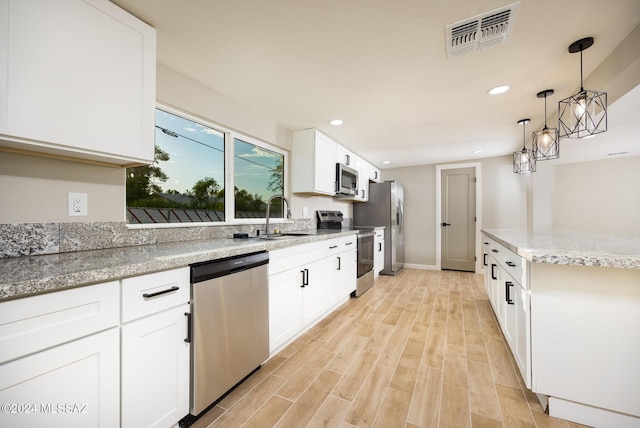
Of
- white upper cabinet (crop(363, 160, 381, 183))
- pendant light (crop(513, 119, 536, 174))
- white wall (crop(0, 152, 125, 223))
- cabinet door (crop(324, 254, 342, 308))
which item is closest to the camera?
white wall (crop(0, 152, 125, 223))

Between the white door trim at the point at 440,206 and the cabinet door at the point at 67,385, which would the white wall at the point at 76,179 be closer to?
the cabinet door at the point at 67,385

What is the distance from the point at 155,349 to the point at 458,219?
5362 mm

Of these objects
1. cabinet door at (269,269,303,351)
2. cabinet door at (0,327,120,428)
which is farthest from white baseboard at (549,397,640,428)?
cabinet door at (0,327,120,428)

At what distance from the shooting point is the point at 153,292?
1.13 m

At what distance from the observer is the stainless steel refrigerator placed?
187 inches

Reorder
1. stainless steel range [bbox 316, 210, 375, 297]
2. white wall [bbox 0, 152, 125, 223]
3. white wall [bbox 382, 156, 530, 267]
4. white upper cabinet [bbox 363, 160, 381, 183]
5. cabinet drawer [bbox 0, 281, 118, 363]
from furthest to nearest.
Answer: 1. white upper cabinet [bbox 363, 160, 381, 183]
2. white wall [bbox 382, 156, 530, 267]
3. stainless steel range [bbox 316, 210, 375, 297]
4. white wall [bbox 0, 152, 125, 223]
5. cabinet drawer [bbox 0, 281, 118, 363]

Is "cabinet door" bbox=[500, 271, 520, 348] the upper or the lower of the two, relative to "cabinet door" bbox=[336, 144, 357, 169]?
lower

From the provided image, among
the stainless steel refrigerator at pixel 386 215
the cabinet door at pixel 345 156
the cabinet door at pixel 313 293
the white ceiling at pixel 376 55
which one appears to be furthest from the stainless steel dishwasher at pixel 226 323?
the stainless steel refrigerator at pixel 386 215

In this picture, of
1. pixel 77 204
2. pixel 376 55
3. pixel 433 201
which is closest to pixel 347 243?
pixel 376 55

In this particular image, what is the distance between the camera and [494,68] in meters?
1.82

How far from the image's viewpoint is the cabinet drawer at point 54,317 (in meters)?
0.76

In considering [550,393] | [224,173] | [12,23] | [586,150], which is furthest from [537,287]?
[586,150]

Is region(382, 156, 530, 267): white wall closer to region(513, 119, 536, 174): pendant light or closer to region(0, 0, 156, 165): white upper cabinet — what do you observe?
region(513, 119, 536, 174): pendant light

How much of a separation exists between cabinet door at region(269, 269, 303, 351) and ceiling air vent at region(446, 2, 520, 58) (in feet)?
6.40
